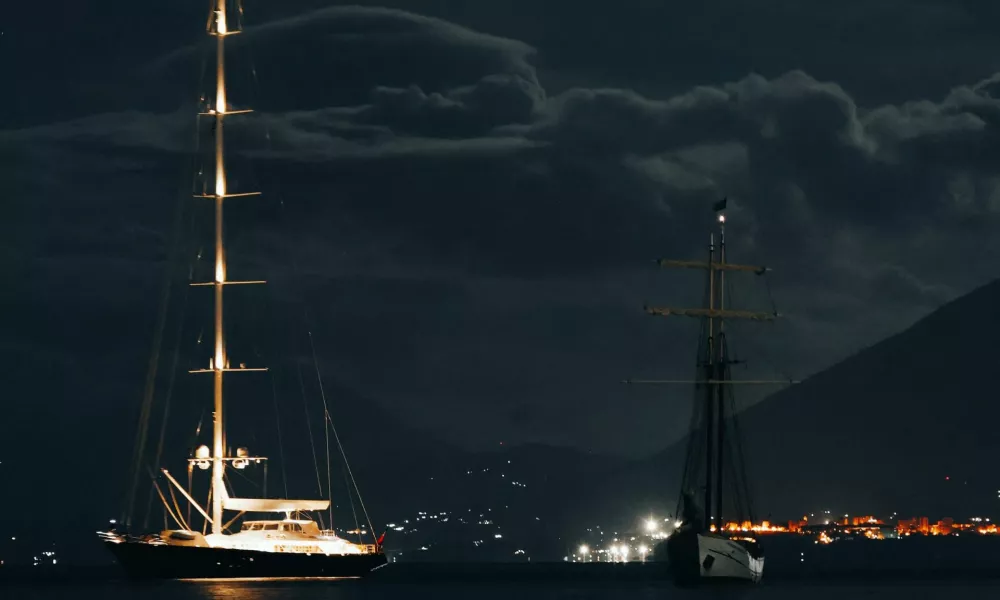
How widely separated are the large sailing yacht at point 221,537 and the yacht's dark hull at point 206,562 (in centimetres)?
7

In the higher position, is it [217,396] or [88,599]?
[217,396]

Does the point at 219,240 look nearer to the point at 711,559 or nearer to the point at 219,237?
the point at 219,237

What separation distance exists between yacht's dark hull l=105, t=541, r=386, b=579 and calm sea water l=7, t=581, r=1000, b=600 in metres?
1.38

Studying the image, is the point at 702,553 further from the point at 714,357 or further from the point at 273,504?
the point at 273,504

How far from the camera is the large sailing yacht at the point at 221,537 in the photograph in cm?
11750

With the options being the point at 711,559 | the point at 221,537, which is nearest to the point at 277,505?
the point at 221,537

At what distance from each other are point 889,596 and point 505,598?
95.0ft

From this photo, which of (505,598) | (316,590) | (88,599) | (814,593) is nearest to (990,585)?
(814,593)

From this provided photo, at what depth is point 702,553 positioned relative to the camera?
14050 centimetres

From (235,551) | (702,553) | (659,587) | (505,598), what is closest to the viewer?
(235,551)

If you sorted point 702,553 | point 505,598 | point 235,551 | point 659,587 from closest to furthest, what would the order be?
1. point 235,551
2. point 505,598
3. point 702,553
4. point 659,587

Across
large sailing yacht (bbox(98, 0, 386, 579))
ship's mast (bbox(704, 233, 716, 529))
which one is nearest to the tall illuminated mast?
large sailing yacht (bbox(98, 0, 386, 579))

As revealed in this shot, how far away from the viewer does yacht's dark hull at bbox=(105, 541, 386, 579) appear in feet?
384

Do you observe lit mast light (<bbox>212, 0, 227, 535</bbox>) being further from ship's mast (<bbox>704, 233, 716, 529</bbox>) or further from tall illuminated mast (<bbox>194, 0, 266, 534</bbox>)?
ship's mast (<bbox>704, 233, 716, 529</bbox>)
